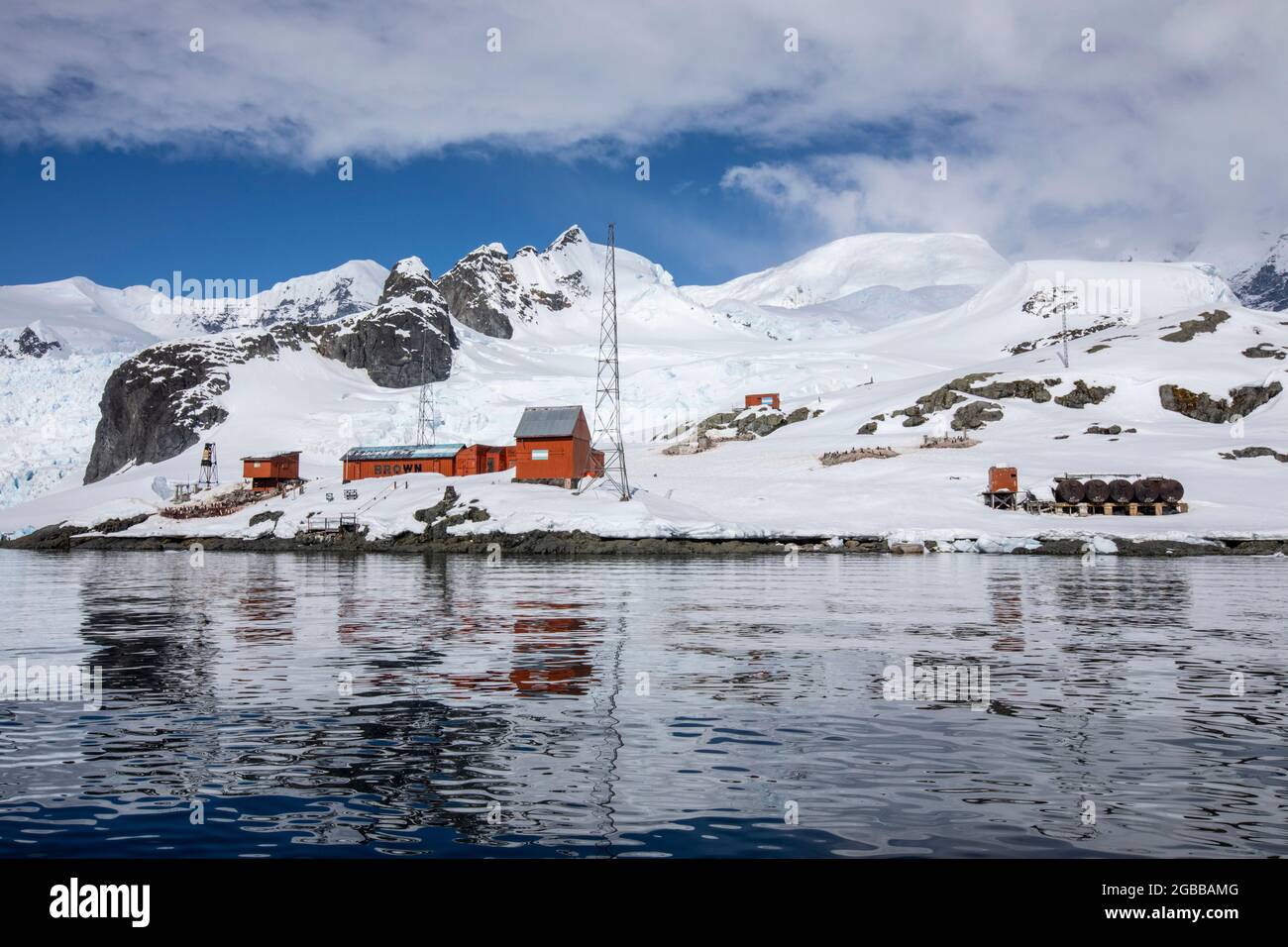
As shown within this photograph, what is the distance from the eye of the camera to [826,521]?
69.6 metres

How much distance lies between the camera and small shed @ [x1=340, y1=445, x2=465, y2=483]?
99750 millimetres

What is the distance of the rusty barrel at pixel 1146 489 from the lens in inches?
2803

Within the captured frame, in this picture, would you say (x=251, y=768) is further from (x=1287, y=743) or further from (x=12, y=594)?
(x=12, y=594)

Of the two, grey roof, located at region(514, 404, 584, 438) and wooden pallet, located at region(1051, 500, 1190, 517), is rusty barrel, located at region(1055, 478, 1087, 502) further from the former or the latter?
grey roof, located at region(514, 404, 584, 438)

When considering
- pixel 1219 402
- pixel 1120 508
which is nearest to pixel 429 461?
pixel 1120 508

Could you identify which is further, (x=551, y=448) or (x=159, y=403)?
(x=159, y=403)

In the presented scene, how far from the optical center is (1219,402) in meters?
105

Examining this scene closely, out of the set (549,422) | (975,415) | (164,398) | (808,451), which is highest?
(164,398)

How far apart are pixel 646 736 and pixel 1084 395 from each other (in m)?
109

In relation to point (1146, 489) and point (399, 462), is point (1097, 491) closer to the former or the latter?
point (1146, 489)

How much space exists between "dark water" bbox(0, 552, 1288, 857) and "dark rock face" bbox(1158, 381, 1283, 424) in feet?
284

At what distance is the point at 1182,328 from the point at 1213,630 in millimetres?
119361

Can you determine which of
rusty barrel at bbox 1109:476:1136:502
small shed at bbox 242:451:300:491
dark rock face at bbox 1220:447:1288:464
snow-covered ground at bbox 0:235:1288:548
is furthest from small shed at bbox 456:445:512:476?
dark rock face at bbox 1220:447:1288:464
